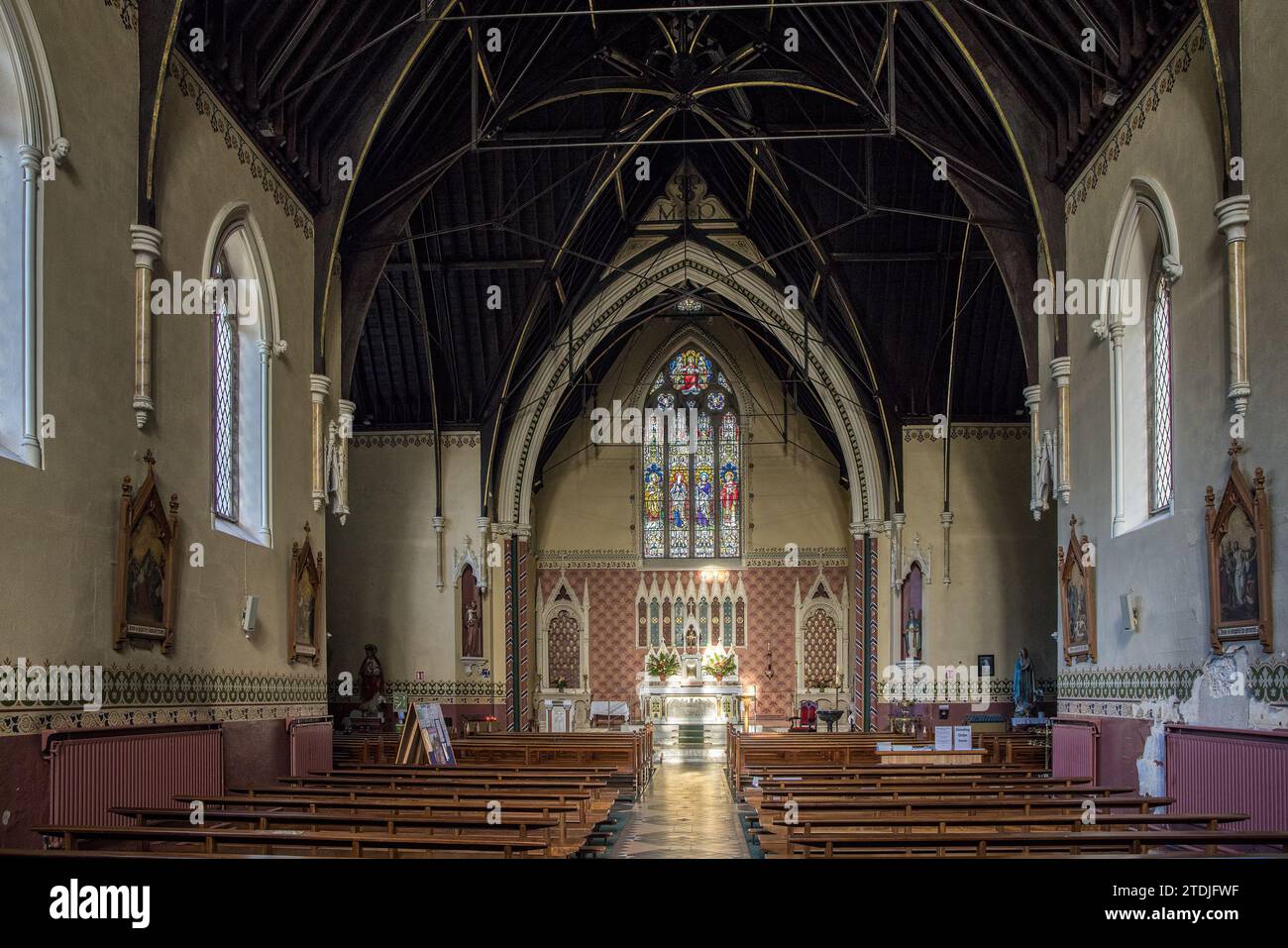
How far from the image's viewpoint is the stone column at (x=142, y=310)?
427 inches

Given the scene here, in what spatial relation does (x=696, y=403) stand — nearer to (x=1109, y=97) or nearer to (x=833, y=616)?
(x=833, y=616)

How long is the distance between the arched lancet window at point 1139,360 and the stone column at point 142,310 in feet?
30.5

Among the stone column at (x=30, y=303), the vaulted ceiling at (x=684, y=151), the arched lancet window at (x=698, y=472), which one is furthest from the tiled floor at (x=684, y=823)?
the arched lancet window at (x=698, y=472)

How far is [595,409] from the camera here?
31891mm

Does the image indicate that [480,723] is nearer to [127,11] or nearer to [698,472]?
[698,472]

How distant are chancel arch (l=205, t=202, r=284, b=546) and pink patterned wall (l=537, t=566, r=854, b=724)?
19.7m

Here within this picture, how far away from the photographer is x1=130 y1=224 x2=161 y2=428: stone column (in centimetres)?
1084

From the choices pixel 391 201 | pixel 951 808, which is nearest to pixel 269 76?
pixel 391 201

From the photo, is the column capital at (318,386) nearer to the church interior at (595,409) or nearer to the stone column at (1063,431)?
the church interior at (595,409)

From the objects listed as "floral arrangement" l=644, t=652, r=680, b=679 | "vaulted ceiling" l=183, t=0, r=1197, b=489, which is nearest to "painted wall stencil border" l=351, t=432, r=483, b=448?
"vaulted ceiling" l=183, t=0, r=1197, b=489

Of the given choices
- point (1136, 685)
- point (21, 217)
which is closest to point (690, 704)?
point (1136, 685)

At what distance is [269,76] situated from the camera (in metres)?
13.7

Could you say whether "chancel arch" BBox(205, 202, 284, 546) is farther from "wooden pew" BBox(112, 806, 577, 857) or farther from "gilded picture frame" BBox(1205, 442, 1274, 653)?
"gilded picture frame" BBox(1205, 442, 1274, 653)

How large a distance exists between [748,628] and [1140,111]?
72.4ft
